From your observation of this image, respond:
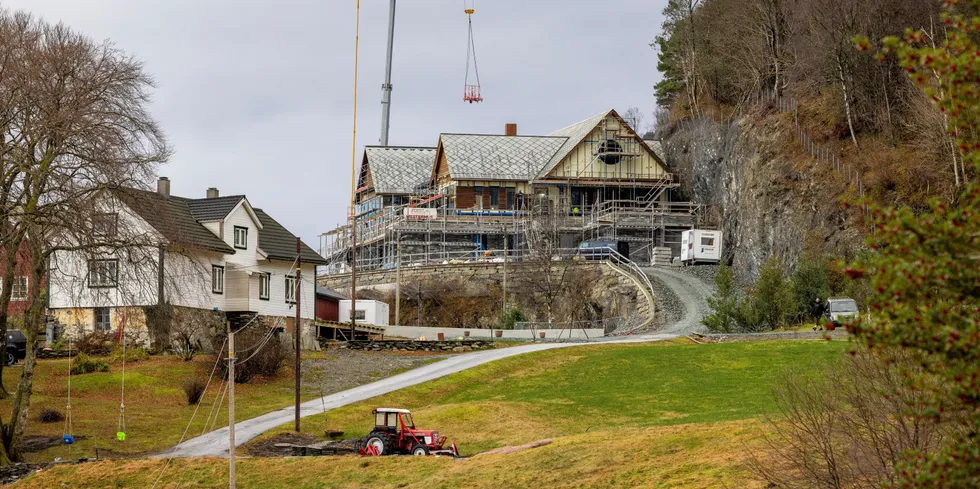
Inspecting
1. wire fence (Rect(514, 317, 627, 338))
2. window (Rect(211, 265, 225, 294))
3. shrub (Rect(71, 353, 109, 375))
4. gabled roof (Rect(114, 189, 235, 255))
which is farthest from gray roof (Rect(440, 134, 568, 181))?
shrub (Rect(71, 353, 109, 375))

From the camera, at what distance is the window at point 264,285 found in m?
63.6

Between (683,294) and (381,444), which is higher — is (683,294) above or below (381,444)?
above

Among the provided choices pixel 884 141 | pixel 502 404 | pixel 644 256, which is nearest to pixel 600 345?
pixel 502 404

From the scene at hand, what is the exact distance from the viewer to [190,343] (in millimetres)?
57625

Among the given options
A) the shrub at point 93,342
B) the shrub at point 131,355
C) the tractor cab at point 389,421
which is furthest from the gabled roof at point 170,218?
the tractor cab at point 389,421

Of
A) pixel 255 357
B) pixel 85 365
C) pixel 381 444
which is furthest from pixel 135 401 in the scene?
pixel 381 444

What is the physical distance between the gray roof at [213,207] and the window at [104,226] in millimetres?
25781

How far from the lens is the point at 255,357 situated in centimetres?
5178

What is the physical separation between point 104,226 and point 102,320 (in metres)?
23.0

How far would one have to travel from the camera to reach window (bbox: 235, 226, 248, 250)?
63094mm

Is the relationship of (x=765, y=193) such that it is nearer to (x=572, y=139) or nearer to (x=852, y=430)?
(x=572, y=139)

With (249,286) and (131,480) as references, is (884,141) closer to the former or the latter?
(249,286)

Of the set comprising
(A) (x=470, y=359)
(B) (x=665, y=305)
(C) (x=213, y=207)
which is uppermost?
(C) (x=213, y=207)

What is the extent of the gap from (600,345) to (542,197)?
4104 centimetres
